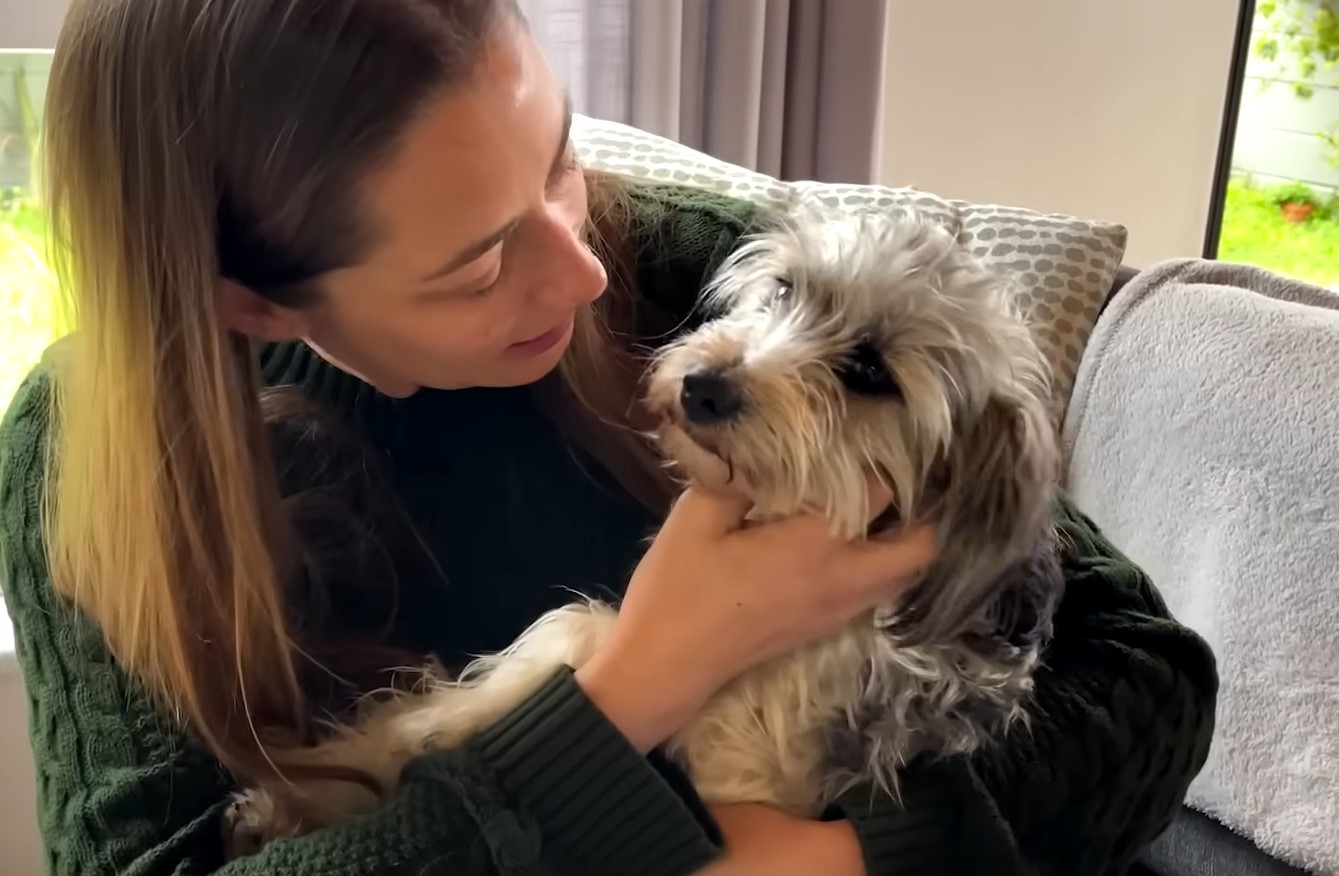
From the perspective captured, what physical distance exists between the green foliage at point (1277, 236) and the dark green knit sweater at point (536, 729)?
2682mm

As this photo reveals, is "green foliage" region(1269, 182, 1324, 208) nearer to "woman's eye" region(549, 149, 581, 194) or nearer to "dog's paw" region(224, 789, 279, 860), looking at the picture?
"woman's eye" region(549, 149, 581, 194)

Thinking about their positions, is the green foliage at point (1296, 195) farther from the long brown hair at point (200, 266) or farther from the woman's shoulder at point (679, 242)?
the long brown hair at point (200, 266)

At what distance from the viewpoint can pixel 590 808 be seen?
1035 mm

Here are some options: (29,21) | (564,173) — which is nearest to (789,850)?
(564,173)

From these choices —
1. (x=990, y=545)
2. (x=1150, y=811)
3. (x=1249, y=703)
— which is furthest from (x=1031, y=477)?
(x=1249, y=703)

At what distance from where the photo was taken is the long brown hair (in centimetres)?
107

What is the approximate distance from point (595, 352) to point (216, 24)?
50cm

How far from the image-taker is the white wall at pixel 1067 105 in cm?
333

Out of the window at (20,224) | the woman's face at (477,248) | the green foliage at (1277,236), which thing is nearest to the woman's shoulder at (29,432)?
the woman's face at (477,248)

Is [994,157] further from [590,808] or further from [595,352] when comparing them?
[590,808]

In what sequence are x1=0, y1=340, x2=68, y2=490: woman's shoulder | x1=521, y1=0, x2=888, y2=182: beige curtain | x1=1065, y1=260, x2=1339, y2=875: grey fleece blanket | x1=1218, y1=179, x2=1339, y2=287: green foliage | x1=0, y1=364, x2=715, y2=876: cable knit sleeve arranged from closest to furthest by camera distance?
1. x1=0, y1=364, x2=715, y2=876: cable knit sleeve
2. x1=0, y1=340, x2=68, y2=490: woman's shoulder
3. x1=1065, y1=260, x2=1339, y2=875: grey fleece blanket
4. x1=521, y1=0, x2=888, y2=182: beige curtain
5. x1=1218, y1=179, x2=1339, y2=287: green foliage

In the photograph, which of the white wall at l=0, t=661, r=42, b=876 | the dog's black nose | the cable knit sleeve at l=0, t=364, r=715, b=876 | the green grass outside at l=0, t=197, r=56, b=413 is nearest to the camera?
the cable knit sleeve at l=0, t=364, r=715, b=876

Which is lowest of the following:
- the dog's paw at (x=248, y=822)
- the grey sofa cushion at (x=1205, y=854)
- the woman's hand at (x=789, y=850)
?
the grey sofa cushion at (x=1205, y=854)

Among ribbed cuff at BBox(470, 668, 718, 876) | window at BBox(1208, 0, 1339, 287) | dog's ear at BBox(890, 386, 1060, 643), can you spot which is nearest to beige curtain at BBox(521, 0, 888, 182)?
window at BBox(1208, 0, 1339, 287)
